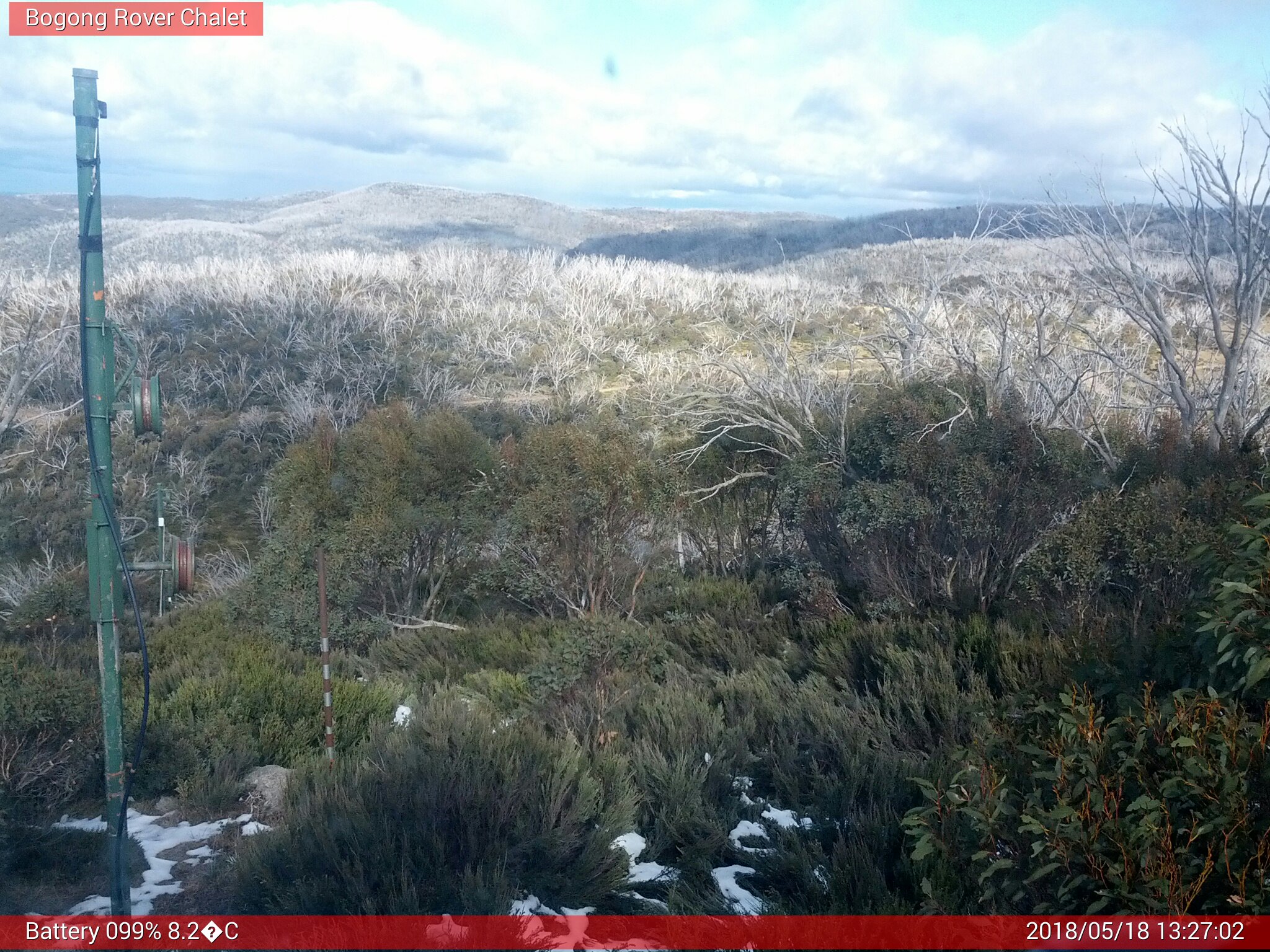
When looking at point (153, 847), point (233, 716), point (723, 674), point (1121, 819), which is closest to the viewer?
point (1121, 819)

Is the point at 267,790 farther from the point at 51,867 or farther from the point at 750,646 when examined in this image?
the point at 750,646

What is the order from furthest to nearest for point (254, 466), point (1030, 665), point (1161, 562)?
point (254, 466)
point (1161, 562)
point (1030, 665)

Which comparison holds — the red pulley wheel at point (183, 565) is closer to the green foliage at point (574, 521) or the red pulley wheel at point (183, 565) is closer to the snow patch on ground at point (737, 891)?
the snow patch on ground at point (737, 891)

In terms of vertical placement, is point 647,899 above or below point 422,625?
above

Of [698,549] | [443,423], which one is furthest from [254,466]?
[698,549]

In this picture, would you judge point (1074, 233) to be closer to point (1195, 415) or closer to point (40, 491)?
point (1195, 415)

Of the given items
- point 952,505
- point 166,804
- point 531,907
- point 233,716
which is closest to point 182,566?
point 531,907

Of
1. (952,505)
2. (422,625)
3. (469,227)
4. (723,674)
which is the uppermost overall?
(469,227)
